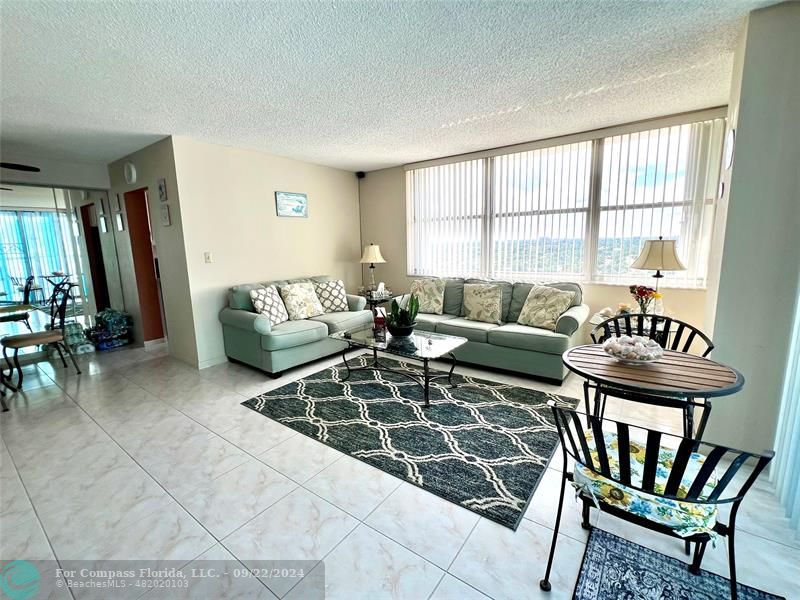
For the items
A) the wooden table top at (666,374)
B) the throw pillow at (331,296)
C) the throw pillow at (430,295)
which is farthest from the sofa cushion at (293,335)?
the wooden table top at (666,374)

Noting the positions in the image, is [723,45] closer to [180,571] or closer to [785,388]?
[785,388]

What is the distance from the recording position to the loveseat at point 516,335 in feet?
10.6

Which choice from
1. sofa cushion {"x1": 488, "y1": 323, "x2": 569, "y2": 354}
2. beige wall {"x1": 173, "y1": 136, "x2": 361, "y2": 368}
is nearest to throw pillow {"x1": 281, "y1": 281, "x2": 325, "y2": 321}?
beige wall {"x1": 173, "y1": 136, "x2": 361, "y2": 368}

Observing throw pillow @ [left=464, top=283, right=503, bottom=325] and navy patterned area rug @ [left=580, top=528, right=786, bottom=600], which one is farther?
throw pillow @ [left=464, top=283, right=503, bottom=325]

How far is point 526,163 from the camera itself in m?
4.21

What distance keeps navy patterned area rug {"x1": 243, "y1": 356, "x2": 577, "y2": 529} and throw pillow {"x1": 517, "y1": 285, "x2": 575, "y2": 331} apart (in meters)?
0.80

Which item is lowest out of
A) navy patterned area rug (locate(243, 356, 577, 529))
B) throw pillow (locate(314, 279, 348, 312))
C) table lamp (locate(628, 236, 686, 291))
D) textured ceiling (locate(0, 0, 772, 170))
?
navy patterned area rug (locate(243, 356, 577, 529))

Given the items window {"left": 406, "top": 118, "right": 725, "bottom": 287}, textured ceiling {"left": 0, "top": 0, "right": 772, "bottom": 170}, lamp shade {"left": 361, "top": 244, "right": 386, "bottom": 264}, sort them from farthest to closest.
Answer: lamp shade {"left": 361, "top": 244, "right": 386, "bottom": 264}
window {"left": 406, "top": 118, "right": 725, "bottom": 287}
textured ceiling {"left": 0, "top": 0, "right": 772, "bottom": 170}

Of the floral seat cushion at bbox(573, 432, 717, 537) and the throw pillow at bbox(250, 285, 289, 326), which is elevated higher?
the throw pillow at bbox(250, 285, 289, 326)

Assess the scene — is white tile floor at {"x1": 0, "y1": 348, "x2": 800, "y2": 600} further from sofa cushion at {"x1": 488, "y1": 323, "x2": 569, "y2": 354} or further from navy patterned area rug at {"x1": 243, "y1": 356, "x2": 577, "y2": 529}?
sofa cushion at {"x1": 488, "y1": 323, "x2": 569, "y2": 354}

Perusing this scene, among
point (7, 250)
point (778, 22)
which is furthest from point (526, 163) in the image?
point (7, 250)

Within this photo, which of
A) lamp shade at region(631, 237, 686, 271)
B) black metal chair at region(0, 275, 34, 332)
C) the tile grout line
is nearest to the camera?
the tile grout line

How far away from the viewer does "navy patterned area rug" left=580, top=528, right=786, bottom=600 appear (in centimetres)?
135

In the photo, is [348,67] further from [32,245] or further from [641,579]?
[32,245]
